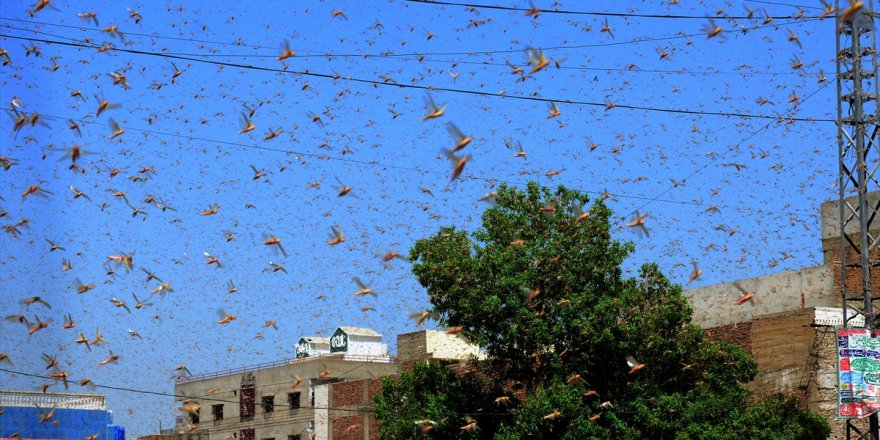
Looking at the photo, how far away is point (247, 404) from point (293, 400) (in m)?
4.92

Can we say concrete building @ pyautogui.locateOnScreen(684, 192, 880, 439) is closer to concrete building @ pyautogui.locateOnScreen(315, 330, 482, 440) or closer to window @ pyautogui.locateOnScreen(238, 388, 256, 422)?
concrete building @ pyautogui.locateOnScreen(315, 330, 482, 440)

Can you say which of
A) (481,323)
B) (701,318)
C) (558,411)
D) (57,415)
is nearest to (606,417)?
(558,411)

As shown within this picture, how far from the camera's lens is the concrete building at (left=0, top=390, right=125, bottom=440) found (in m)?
46.8

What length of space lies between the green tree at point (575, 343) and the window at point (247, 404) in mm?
32460

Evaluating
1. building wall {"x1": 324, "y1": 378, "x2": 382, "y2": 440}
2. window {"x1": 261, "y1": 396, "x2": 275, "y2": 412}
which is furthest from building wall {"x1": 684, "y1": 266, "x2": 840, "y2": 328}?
window {"x1": 261, "y1": 396, "x2": 275, "y2": 412}

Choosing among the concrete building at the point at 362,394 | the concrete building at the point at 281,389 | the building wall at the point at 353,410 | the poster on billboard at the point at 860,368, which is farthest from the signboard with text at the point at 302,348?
the poster on billboard at the point at 860,368

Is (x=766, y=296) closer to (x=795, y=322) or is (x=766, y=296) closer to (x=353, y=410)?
(x=795, y=322)

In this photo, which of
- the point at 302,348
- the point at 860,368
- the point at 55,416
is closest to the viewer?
the point at 860,368

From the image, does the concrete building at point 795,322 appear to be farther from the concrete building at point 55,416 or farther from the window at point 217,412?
the window at point 217,412

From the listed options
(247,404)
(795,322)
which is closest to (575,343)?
(795,322)

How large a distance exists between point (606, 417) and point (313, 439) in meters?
26.9

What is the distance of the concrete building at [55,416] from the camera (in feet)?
153

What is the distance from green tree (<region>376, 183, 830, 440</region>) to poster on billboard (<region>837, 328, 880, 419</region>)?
16.0ft

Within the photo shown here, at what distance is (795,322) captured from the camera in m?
32.4
